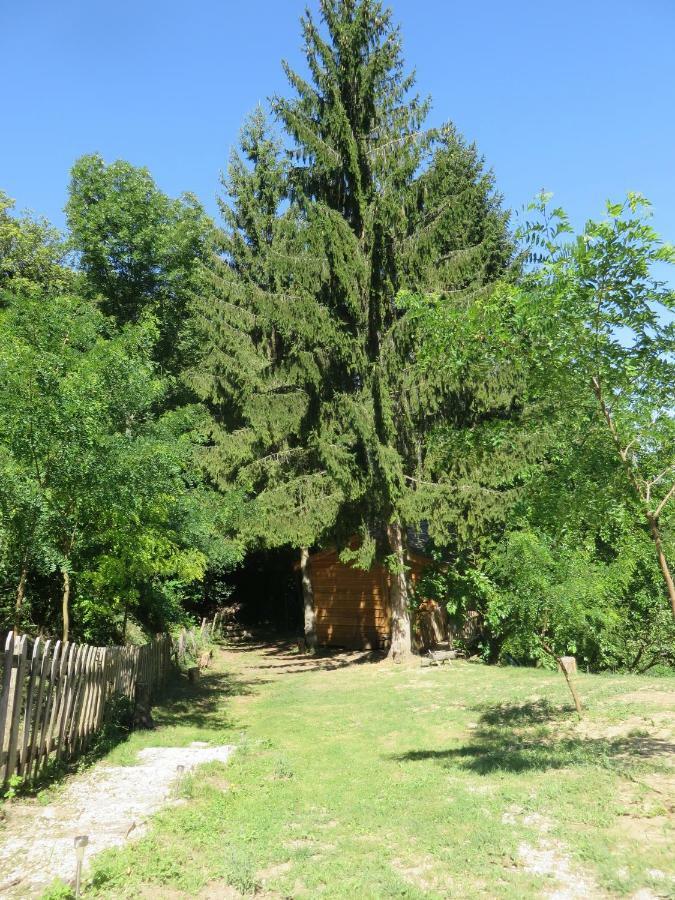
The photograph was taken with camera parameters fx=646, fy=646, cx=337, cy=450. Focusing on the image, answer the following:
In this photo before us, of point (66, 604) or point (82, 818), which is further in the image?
point (66, 604)

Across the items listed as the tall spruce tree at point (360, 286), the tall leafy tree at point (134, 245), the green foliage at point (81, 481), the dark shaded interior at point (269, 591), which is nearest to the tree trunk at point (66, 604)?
the green foliage at point (81, 481)

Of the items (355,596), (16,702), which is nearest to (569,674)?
(16,702)

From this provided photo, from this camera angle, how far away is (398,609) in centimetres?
1731

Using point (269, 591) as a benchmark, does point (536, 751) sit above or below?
below

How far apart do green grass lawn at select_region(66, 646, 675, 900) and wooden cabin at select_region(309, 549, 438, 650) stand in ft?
31.5

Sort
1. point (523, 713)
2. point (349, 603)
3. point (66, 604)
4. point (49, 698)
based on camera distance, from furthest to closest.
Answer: point (349, 603), point (523, 713), point (66, 604), point (49, 698)

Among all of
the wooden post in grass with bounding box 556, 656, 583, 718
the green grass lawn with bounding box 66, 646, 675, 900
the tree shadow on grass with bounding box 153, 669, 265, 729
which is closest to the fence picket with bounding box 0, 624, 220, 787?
the green grass lawn with bounding box 66, 646, 675, 900

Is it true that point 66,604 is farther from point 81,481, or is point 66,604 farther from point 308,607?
point 308,607

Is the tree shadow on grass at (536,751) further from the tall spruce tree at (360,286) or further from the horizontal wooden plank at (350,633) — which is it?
the horizontal wooden plank at (350,633)

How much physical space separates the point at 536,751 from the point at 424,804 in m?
2.11

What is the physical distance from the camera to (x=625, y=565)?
10445 millimetres

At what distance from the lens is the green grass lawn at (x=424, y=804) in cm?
449

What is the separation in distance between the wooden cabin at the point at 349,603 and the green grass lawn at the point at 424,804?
31.5 feet

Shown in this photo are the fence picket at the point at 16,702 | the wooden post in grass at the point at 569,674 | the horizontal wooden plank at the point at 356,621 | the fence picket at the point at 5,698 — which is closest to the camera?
the fence picket at the point at 5,698
